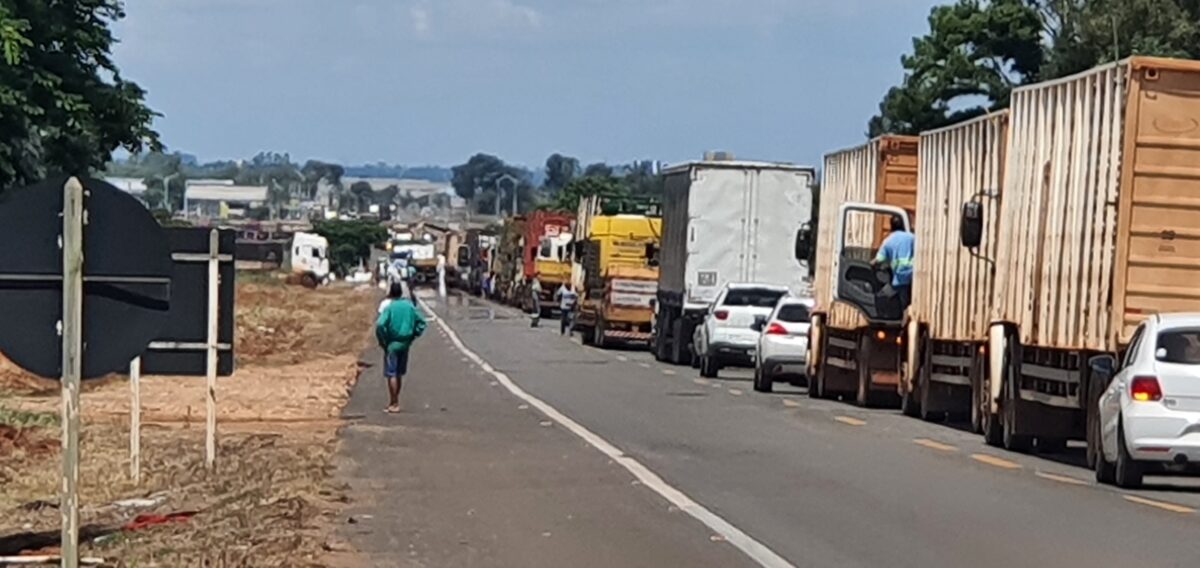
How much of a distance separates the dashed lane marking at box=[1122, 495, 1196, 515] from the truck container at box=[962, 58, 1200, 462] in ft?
6.68

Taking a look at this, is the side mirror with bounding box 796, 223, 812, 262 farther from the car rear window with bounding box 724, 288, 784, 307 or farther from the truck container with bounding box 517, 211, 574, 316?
the truck container with bounding box 517, 211, 574, 316

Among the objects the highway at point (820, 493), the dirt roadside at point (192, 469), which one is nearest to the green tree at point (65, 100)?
the dirt roadside at point (192, 469)

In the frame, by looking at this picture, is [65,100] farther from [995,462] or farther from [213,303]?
[995,462]

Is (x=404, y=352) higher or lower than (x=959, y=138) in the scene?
lower

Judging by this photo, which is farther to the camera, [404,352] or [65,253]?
[404,352]

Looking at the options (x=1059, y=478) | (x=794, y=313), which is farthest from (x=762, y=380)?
(x=1059, y=478)

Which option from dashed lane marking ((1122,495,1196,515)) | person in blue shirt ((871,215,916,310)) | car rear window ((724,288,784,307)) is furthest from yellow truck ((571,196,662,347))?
dashed lane marking ((1122,495,1196,515))

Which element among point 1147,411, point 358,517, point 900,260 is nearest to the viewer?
point 358,517

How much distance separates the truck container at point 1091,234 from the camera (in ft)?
69.9

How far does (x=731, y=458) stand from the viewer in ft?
72.1

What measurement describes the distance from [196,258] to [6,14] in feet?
21.3

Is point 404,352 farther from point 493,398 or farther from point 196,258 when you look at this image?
point 196,258

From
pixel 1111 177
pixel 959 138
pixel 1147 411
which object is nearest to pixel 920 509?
pixel 1147 411

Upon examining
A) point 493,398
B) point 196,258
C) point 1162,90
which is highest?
point 1162,90
